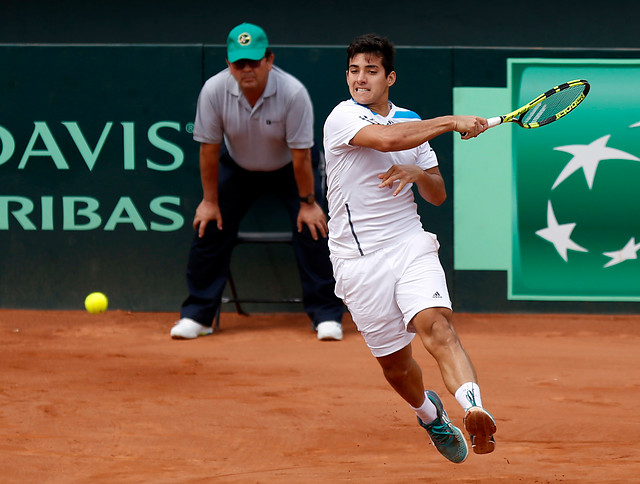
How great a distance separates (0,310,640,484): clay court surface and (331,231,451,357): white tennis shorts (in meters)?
0.61

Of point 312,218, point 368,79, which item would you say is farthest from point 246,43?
point 368,79

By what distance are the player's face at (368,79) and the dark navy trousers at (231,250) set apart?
3146mm

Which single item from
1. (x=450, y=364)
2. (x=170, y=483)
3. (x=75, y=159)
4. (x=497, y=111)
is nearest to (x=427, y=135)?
(x=450, y=364)

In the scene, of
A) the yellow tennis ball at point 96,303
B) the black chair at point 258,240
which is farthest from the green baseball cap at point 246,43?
the yellow tennis ball at point 96,303

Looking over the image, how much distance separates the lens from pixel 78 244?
813 centimetres

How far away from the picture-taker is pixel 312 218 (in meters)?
7.29

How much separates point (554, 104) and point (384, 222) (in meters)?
1.12

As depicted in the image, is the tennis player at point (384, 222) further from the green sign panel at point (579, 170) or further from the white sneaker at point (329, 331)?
the green sign panel at point (579, 170)

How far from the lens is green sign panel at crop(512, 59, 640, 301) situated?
7961 millimetres

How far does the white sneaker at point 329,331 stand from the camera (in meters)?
7.22

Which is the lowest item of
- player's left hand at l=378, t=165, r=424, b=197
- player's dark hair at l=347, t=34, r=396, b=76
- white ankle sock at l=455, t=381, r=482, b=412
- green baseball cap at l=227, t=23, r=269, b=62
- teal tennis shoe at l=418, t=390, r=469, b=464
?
teal tennis shoe at l=418, t=390, r=469, b=464

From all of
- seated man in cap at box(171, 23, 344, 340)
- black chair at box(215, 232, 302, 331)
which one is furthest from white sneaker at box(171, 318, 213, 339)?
black chair at box(215, 232, 302, 331)

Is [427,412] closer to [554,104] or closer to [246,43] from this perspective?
[554,104]

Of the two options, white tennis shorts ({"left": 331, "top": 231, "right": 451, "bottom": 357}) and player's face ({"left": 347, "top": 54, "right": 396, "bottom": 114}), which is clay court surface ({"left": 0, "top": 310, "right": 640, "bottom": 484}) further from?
player's face ({"left": 347, "top": 54, "right": 396, "bottom": 114})
